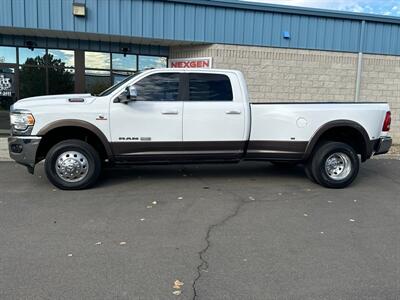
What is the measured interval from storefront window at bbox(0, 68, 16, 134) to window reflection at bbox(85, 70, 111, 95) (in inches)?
90.7

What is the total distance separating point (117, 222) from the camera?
5051mm

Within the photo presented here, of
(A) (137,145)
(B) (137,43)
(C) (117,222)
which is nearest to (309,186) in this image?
(A) (137,145)

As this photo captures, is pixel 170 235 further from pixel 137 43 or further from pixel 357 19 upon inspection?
pixel 357 19

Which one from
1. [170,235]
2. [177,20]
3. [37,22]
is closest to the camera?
[170,235]

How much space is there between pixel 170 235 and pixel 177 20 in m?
9.15

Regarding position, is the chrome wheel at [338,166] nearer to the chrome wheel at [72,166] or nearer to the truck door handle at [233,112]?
the truck door handle at [233,112]

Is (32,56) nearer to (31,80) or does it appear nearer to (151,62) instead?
(31,80)

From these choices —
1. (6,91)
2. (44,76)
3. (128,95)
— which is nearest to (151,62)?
(44,76)

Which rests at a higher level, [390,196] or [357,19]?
[357,19]

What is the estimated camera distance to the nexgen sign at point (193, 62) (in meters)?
12.8

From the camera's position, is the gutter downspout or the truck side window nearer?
the truck side window

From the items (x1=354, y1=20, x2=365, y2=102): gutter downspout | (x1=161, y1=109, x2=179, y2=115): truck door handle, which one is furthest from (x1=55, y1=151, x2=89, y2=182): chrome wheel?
(x1=354, y1=20, x2=365, y2=102): gutter downspout

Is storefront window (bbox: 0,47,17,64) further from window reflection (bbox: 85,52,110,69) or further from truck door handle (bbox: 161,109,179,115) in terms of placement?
truck door handle (bbox: 161,109,179,115)

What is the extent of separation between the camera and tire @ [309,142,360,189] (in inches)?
→ 282
